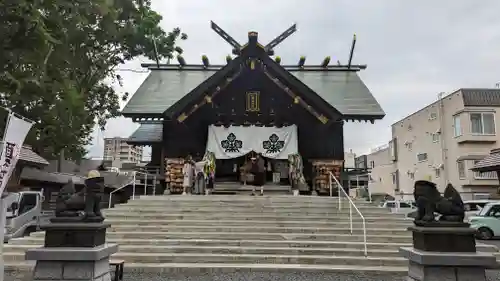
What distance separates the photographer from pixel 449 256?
212 inches

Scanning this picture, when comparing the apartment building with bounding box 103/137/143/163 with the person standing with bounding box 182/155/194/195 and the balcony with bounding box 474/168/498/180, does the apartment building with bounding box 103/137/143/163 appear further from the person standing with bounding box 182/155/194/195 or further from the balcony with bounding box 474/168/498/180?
the person standing with bounding box 182/155/194/195

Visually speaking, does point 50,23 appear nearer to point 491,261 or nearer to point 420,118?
point 491,261

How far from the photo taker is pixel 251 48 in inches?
558

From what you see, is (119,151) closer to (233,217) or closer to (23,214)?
(23,214)

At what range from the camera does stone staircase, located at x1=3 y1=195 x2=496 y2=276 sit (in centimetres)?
797

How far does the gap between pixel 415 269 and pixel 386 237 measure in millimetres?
3569

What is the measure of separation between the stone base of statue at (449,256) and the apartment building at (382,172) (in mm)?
30754

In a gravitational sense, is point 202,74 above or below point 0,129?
above

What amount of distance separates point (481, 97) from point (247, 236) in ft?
74.5

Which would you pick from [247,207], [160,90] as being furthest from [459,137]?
[247,207]

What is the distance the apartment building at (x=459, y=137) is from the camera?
25141 mm

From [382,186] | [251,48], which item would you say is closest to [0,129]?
[251,48]

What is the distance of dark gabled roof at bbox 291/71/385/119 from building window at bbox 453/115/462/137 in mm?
11532

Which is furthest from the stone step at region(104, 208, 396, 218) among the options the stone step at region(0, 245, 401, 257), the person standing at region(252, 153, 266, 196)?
the person standing at region(252, 153, 266, 196)
